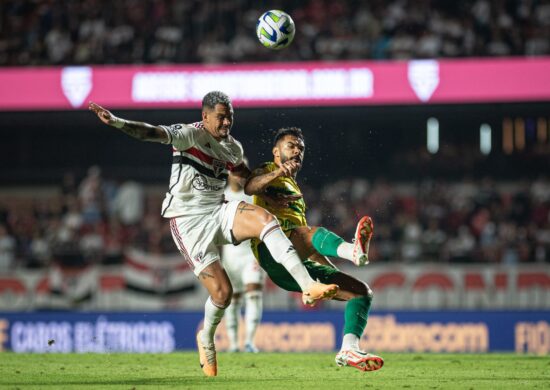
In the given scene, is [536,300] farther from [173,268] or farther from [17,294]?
[17,294]

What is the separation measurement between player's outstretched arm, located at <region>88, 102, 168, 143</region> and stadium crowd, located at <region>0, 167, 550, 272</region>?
961cm

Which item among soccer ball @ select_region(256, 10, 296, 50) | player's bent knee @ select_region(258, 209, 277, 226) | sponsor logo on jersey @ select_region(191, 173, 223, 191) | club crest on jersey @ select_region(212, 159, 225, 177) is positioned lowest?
player's bent knee @ select_region(258, 209, 277, 226)

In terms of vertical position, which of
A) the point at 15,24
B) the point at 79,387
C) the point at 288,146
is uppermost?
the point at 15,24

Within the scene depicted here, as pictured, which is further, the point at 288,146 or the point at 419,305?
the point at 419,305

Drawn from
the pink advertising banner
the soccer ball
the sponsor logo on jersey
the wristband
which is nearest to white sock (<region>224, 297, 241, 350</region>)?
the soccer ball

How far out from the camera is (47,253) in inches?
691

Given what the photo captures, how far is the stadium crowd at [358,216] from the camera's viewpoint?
17500 millimetres

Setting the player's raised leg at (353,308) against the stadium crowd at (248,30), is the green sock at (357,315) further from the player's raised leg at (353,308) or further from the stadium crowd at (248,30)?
the stadium crowd at (248,30)

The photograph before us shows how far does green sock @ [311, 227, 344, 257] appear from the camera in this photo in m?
8.12

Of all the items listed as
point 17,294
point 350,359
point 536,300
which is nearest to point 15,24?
point 17,294

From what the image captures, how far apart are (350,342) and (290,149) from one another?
175 cm

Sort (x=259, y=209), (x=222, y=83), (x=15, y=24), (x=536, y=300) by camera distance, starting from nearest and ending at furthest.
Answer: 1. (x=259, y=209)
2. (x=536, y=300)
3. (x=222, y=83)
4. (x=15, y=24)

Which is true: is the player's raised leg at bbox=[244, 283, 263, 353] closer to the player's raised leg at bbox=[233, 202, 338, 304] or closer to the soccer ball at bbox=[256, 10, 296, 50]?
the soccer ball at bbox=[256, 10, 296, 50]

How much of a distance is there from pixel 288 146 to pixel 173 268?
8519 mm
